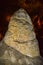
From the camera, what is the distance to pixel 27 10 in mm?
1008

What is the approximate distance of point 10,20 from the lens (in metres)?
0.98

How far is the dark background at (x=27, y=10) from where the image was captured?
995mm

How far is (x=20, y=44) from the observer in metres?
0.92

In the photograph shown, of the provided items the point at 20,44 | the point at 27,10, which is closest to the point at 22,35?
the point at 20,44

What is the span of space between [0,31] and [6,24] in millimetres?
55

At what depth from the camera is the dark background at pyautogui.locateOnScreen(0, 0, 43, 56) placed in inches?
39.2

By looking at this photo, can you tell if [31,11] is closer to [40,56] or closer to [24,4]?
[24,4]

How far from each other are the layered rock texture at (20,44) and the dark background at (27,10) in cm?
5

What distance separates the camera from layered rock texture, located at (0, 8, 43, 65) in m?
0.88

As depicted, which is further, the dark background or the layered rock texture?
the dark background

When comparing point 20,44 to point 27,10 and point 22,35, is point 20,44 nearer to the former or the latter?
point 22,35

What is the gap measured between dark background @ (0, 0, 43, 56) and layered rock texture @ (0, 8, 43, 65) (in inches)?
1.8

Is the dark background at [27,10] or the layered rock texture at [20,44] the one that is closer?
the layered rock texture at [20,44]

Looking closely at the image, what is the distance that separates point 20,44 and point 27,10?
0.22 metres
